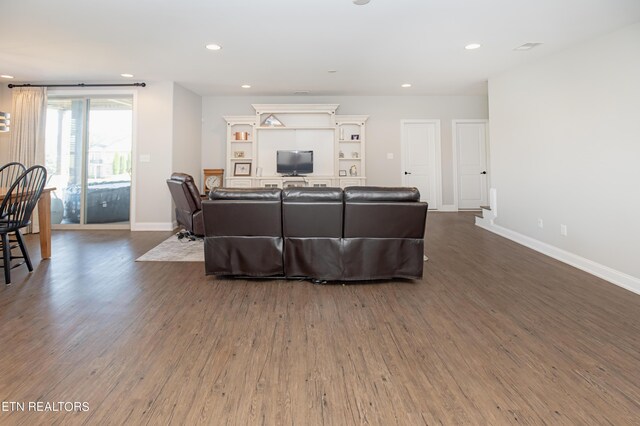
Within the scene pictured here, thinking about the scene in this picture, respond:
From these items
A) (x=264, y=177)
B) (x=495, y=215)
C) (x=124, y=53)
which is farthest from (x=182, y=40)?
(x=495, y=215)

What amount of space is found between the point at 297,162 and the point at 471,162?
12.7 ft

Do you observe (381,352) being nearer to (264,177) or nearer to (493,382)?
(493,382)

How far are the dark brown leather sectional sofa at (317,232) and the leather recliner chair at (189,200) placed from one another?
1.62 meters

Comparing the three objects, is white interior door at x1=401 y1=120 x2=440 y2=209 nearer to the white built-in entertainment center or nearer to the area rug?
the white built-in entertainment center

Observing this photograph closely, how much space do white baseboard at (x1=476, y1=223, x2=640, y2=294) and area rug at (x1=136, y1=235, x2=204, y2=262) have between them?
13.9 ft

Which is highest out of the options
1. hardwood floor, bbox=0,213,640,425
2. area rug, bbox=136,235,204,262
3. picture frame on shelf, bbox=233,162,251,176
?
picture frame on shelf, bbox=233,162,251,176

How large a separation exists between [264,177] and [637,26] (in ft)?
18.6

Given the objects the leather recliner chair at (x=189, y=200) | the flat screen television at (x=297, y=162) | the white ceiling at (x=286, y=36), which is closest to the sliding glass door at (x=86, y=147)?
the white ceiling at (x=286, y=36)

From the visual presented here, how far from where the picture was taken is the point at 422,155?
7.49m

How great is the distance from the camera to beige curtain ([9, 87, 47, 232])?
5609 mm

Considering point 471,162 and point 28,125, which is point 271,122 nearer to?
point 28,125

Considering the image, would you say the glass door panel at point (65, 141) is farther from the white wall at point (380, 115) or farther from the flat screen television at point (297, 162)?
the flat screen television at point (297, 162)

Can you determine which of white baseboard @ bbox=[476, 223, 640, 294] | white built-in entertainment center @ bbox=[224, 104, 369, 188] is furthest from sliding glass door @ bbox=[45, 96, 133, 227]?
white baseboard @ bbox=[476, 223, 640, 294]

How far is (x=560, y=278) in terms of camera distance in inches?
131
